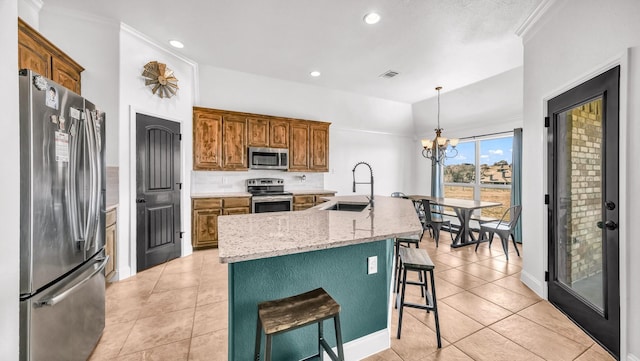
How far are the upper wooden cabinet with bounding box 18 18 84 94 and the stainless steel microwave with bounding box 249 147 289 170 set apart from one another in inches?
95.4

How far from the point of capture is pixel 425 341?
1.99 metres

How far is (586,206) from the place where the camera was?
2139 millimetres

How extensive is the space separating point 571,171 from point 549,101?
76 cm

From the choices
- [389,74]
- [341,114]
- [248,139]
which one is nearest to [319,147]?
[341,114]

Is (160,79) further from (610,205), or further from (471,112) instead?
(471,112)

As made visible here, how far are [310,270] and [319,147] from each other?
13.2 feet

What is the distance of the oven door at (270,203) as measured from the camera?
4.51 m

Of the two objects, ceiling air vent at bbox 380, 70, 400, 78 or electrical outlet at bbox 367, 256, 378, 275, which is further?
ceiling air vent at bbox 380, 70, 400, 78

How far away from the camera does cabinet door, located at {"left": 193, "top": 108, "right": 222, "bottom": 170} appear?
4.25 m

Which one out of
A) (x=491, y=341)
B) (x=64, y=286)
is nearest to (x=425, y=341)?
(x=491, y=341)
